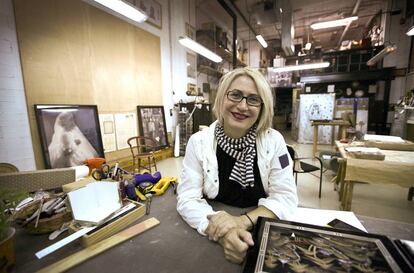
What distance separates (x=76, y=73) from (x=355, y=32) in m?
10.9

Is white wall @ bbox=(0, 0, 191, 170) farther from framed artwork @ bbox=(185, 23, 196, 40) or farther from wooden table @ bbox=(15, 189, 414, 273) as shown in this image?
framed artwork @ bbox=(185, 23, 196, 40)

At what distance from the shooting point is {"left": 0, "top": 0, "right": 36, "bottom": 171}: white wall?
237 cm

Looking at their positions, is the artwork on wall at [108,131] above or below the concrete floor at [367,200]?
above

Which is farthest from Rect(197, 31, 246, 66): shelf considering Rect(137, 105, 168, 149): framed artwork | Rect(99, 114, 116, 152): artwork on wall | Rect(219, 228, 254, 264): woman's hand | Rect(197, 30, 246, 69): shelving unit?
Rect(219, 228, 254, 264): woman's hand

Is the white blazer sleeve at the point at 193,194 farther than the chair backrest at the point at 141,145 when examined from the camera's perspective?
No

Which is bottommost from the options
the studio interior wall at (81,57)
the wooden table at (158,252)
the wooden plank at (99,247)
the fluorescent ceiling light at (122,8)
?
the wooden table at (158,252)

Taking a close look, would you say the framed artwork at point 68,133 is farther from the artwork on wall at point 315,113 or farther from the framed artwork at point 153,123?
the artwork on wall at point 315,113

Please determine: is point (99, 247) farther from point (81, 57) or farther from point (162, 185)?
point (81, 57)

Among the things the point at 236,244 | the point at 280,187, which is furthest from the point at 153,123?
the point at 236,244

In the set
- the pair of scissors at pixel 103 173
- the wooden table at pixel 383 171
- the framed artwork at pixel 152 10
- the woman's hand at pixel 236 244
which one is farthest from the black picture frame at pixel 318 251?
the framed artwork at pixel 152 10

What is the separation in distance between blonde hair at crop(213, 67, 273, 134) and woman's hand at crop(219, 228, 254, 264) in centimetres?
65

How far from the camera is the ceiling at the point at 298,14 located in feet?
18.0

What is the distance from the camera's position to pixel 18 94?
252 centimetres

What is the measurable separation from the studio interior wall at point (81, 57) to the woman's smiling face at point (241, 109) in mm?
2859
